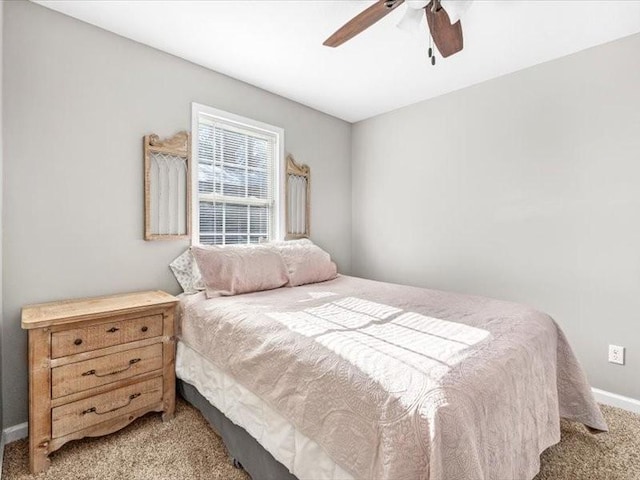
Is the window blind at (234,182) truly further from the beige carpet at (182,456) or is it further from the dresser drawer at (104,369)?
the beige carpet at (182,456)

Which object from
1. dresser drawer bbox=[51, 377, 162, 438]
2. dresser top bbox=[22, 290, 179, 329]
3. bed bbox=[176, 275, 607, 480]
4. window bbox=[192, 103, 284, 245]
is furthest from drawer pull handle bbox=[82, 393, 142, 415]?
window bbox=[192, 103, 284, 245]

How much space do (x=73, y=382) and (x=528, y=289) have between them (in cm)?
310

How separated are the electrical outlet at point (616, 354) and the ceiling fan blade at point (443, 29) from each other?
2254 millimetres

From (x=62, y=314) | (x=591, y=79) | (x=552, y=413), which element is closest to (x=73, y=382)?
(x=62, y=314)

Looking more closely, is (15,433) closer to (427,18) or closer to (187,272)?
Answer: (187,272)

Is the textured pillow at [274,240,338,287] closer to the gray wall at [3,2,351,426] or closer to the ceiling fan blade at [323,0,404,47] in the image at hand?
the gray wall at [3,2,351,426]

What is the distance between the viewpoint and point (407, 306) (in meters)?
1.93

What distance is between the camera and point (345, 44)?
2.26 m

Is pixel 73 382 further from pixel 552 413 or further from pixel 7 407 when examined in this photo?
pixel 552 413

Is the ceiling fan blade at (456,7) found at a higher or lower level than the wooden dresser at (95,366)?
higher

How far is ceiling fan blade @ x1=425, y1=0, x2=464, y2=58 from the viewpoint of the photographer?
1.53 metres

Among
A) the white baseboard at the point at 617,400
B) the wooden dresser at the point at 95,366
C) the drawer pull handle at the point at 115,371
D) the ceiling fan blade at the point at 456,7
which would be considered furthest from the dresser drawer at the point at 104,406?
the white baseboard at the point at 617,400

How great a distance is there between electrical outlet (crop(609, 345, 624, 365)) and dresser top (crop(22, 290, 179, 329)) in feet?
9.67

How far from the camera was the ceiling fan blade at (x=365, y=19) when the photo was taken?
57.8 inches
